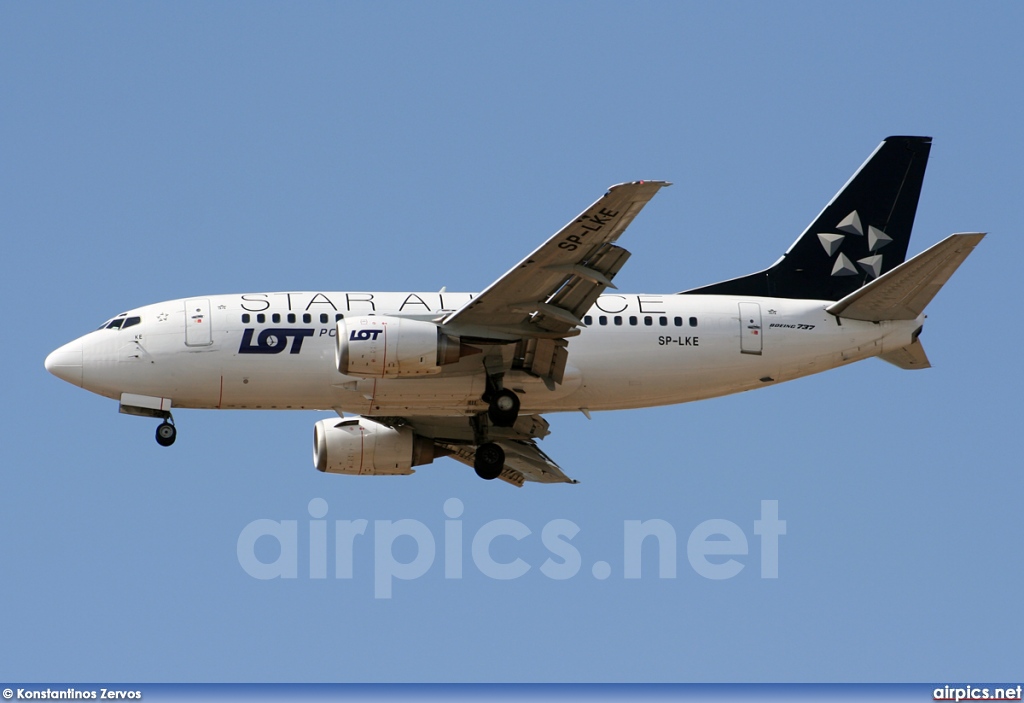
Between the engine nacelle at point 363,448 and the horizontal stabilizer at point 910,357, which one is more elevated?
the horizontal stabilizer at point 910,357

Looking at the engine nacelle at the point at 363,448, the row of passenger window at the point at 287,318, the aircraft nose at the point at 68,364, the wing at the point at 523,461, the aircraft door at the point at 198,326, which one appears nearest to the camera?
the aircraft door at the point at 198,326

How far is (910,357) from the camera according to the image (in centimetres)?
4422

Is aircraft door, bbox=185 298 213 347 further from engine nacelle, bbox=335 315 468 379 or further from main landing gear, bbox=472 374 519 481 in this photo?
main landing gear, bbox=472 374 519 481

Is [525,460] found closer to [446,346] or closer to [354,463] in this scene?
[354,463]

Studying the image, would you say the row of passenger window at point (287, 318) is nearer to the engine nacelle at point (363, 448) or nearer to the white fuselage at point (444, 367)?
the white fuselage at point (444, 367)

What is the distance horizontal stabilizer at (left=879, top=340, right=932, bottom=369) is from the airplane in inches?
1.8

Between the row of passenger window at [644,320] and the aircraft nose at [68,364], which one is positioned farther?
the row of passenger window at [644,320]

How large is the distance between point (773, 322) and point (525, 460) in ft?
29.2

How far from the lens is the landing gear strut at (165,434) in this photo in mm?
42344

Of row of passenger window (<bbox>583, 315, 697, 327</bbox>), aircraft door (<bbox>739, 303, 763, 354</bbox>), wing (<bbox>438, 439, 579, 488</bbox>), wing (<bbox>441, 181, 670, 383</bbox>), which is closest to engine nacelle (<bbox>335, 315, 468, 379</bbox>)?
wing (<bbox>441, 181, 670, 383</bbox>)

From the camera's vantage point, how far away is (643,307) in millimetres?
43438

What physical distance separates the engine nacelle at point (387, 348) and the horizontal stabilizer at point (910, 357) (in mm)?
12383

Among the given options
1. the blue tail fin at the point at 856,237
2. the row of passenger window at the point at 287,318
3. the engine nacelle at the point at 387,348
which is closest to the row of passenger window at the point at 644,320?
the blue tail fin at the point at 856,237

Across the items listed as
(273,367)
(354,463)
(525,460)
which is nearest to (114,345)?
(273,367)
